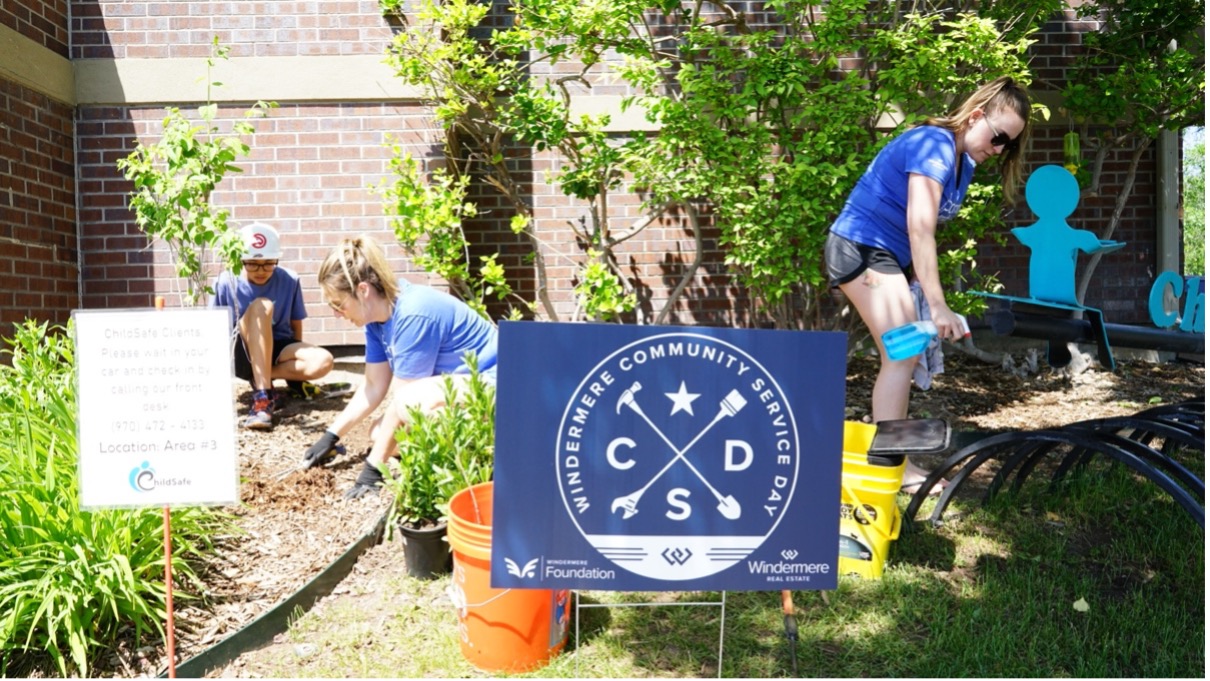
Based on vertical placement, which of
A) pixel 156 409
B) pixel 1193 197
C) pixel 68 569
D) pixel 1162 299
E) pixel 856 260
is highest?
pixel 1193 197

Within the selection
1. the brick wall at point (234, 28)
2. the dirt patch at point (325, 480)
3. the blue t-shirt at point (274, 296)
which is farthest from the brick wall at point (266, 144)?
the dirt patch at point (325, 480)

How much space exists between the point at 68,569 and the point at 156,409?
0.71m

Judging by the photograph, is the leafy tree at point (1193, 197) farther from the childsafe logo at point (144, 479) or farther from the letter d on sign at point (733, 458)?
the childsafe logo at point (144, 479)

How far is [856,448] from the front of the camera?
11.2 feet

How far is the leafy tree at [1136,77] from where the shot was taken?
636 cm

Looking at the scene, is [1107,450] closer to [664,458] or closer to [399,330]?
[664,458]

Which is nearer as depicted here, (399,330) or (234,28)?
(399,330)

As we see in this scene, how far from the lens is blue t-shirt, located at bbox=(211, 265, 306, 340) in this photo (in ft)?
17.8

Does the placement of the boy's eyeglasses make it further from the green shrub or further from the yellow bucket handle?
the green shrub

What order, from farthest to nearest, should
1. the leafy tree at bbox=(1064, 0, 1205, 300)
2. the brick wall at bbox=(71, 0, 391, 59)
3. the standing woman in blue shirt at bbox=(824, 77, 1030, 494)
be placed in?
the brick wall at bbox=(71, 0, 391, 59), the leafy tree at bbox=(1064, 0, 1205, 300), the standing woman in blue shirt at bbox=(824, 77, 1030, 494)

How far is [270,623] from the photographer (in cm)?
305

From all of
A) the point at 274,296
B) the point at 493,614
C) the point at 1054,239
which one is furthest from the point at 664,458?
the point at 274,296

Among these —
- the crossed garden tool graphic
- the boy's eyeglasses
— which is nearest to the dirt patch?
the crossed garden tool graphic

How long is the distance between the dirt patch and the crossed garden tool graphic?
1.17 metres
